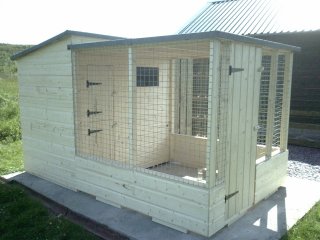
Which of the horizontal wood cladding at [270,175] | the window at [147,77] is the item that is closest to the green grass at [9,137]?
the window at [147,77]

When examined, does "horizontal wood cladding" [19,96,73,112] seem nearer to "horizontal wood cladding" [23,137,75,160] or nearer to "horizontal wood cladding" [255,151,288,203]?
"horizontal wood cladding" [23,137,75,160]

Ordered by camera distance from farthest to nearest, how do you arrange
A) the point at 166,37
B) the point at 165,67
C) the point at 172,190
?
1. the point at 165,67
2. the point at 172,190
3. the point at 166,37

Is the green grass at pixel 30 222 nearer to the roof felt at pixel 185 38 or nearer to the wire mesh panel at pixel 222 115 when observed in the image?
the wire mesh panel at pixel 222 115

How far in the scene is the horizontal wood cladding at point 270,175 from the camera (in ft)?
16.5

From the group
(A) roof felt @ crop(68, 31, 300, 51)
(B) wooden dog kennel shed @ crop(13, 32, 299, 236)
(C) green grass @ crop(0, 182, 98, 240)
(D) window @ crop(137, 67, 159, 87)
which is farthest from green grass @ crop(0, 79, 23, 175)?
(A) roof felt @ crop(68, 31, 300, 51)

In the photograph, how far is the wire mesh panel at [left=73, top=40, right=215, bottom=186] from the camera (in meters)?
5.42

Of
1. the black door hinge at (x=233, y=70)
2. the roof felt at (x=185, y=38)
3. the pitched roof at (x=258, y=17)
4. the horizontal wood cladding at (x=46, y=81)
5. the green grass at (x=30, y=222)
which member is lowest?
the green grass at (x=30, y=222)

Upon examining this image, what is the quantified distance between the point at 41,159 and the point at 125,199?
2.26 m

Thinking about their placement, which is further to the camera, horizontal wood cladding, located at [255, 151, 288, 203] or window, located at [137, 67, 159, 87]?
window, located at [137, 67, 159, 87]

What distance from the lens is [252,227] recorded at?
436 cm

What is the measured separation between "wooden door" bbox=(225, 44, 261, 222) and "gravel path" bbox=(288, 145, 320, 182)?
241 cm

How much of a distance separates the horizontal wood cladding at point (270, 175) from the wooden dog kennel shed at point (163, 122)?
0.02 m

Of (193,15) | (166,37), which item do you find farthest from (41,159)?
(193,15)

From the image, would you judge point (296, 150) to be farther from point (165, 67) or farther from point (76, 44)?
point (76, 44)
